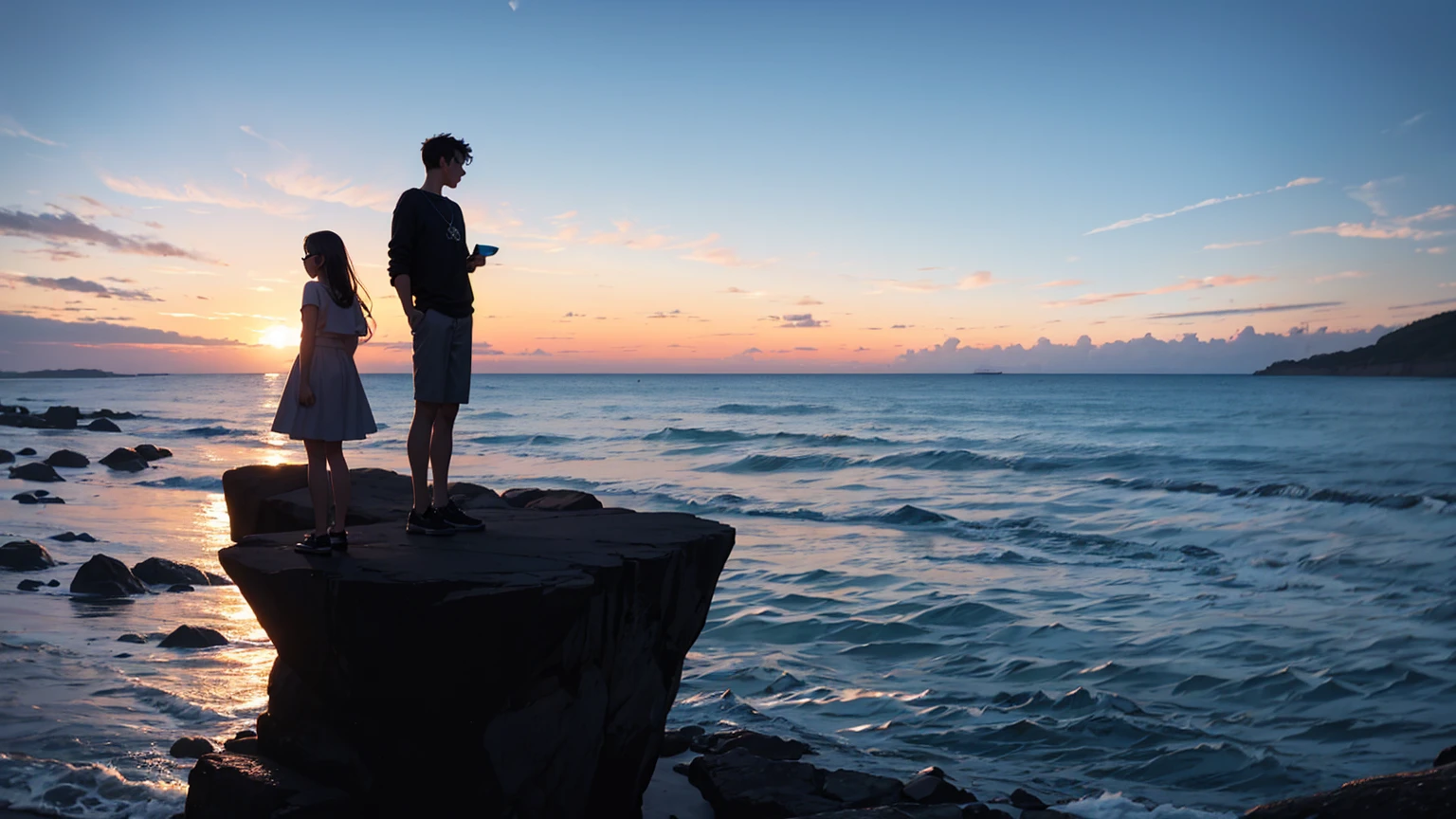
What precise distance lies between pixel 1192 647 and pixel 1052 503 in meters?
12.0

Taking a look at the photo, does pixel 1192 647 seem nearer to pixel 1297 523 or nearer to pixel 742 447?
pixel 1297 523

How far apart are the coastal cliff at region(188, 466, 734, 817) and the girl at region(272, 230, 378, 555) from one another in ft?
1.33

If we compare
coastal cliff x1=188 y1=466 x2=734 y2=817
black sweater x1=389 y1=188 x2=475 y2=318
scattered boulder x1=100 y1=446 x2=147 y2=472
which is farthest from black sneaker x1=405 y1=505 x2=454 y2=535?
scattered boulder x1=100 y1=446 x2=147 y2=472

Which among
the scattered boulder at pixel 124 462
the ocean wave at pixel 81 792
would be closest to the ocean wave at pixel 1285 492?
the ocean wave at pixel 81 792

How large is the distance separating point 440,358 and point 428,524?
3.42 ft

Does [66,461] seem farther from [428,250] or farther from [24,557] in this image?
[428,250]

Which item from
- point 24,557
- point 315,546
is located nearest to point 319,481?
point 315,546

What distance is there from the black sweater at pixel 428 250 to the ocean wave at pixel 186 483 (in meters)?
20.8

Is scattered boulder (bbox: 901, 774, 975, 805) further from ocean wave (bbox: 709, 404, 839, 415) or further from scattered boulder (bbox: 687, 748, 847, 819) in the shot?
ocean wave (bbox: 709, 404, 839, 415)

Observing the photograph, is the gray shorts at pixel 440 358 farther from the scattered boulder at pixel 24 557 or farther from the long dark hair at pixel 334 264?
the scattered boulder at pixel 24 557

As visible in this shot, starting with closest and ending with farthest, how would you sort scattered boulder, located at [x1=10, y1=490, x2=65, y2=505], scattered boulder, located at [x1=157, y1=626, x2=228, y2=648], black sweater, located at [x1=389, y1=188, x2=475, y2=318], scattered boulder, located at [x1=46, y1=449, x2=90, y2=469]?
1. black sweater, located at [x1=389, y1=188, x2=475, y2=318]
2. scattered boulder, located at [x1=157, y1=626, x2=228, y2=648]
3. scattered boulder, located at [x1=10, y1=490, x2=65, y2=505]
4. scattered boulder, located at [x1=46, y1=449, x2=90, y2=469]

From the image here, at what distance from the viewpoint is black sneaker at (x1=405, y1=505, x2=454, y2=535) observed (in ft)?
17.6

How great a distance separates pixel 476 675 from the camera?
4184mm

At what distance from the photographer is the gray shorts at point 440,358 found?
5.16m
